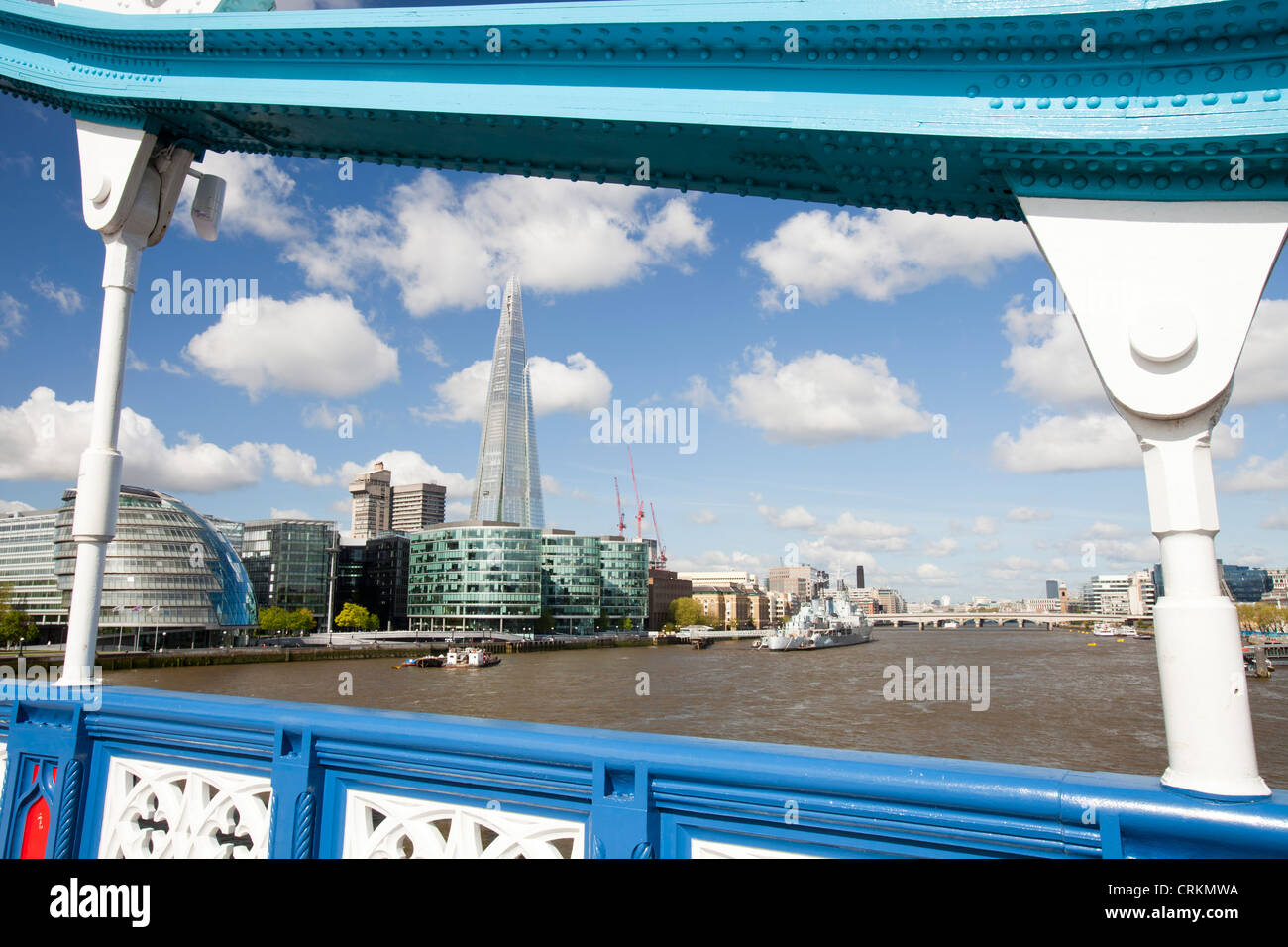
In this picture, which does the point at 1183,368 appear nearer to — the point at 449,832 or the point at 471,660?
the point at 449,832

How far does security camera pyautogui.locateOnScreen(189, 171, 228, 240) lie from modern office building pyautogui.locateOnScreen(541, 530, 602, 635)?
348 ft

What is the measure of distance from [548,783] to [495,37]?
2945 millimetres

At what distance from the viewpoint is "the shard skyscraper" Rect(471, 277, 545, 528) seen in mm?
148625

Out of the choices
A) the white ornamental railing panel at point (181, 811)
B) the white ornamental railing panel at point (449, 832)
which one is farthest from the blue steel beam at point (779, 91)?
the white ornamental railing panel at point (181, 811)

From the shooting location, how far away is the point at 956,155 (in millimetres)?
3041

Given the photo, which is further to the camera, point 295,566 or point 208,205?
point 295,566

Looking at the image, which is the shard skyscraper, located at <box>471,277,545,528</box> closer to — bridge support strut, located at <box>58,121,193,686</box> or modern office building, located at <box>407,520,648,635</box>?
modern office building, located at <box>407,520,648,635</box>

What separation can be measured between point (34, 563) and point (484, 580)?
5027 centimetres

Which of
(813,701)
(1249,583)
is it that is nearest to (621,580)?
(813,701)

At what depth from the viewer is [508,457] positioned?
14962 centimetres

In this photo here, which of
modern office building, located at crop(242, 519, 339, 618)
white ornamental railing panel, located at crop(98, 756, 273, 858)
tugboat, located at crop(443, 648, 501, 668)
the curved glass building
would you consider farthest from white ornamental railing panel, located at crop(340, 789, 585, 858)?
modern office building, located at crop(242, 519, 339, 618)
